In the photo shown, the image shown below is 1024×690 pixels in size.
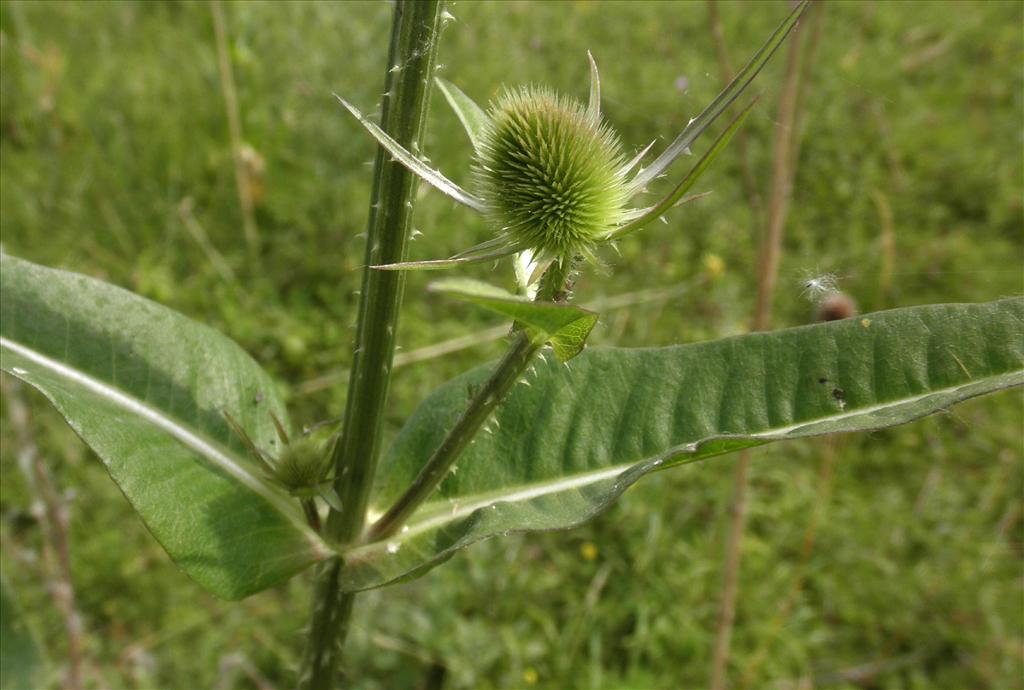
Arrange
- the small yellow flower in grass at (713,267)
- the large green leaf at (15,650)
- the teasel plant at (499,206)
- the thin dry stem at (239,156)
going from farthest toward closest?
the small yellow flower in grass at (713,267), the thin dry stem at (239,156), the large green leaf at (15,650), the teasel plant at (499,206)

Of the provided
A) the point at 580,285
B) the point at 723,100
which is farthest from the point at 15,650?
the point at 580,285

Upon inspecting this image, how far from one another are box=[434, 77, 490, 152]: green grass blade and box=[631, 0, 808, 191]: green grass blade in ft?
0.77

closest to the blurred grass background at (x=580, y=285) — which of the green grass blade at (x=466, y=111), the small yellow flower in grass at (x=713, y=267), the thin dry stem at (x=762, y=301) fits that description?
the small yellow flower in grass at (x=713, y=267)

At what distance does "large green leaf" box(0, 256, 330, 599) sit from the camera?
3.34 feet

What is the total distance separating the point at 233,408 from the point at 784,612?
6.48ft

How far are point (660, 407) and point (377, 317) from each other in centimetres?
42

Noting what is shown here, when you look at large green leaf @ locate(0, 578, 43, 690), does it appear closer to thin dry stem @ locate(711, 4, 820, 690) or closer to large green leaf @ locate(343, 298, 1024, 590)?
large green leaf @ locate(343, 298, 1024, 590)

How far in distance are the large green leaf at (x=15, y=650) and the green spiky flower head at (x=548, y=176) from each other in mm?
1279

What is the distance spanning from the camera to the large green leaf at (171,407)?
3.34ft

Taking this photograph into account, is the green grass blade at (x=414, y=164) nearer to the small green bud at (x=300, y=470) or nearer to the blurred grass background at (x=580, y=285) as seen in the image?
the small green bud at (x=300, y=470)

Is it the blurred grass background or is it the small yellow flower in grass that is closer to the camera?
the blurred grass background

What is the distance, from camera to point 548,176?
2.86ft

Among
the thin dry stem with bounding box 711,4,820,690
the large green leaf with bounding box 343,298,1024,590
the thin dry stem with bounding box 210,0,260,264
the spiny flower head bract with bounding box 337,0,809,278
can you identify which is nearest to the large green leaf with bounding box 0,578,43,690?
the large green leaf with bounding box 343,298,1024,590

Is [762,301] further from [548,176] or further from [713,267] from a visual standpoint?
[548,176]
